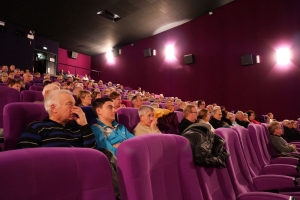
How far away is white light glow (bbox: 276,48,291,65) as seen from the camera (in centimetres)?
331

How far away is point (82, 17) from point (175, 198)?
437 cm

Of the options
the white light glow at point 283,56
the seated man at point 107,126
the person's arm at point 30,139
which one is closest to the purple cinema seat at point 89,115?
the seated man at point 107,126

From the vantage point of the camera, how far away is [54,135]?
753mm

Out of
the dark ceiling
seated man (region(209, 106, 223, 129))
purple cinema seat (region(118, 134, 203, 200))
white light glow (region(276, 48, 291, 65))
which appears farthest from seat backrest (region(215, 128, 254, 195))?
the dark ceiling

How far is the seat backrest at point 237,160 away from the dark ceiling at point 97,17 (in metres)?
3.25

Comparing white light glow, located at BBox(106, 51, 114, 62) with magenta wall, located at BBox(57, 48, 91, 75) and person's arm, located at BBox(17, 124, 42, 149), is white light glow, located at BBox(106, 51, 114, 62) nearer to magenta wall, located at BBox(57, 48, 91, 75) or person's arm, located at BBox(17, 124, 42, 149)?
magenta wall, located at BBox(57, 48, 91, 75)

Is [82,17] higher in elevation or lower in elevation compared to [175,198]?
higher

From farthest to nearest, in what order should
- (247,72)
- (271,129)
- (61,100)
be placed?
(247,72) < (271,129) < (61,100)

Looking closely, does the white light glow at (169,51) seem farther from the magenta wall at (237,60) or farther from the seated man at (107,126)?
the seated man at (107,126)

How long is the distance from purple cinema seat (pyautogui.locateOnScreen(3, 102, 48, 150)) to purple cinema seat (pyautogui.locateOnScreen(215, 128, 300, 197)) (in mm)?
694

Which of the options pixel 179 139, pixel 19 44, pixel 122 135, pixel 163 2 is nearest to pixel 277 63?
pixel 163 2

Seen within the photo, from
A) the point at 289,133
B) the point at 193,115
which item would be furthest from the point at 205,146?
the point at 289,133

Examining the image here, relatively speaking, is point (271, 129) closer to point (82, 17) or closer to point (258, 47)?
point (258, 47)

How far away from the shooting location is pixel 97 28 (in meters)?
4.86
